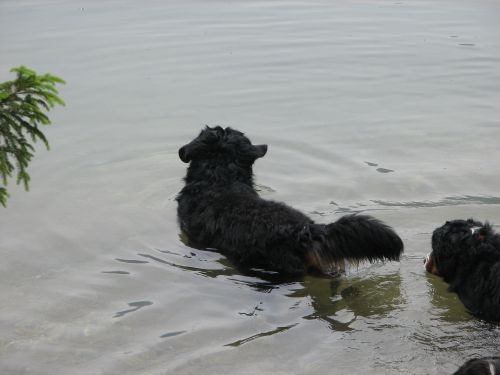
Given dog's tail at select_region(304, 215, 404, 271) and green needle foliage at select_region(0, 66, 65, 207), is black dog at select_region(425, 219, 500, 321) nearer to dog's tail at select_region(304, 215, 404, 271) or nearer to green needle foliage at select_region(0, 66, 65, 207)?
dog's tail at select_region(304, 215, 404, 271)

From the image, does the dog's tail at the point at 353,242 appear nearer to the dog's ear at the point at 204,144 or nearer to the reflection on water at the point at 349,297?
the reflection on water at the point at 349,297

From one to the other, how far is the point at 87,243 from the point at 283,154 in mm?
2896

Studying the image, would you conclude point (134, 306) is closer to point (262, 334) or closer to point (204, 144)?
point (262, 334)

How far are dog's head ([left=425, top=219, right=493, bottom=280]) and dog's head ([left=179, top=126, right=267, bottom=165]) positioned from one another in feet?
6.78

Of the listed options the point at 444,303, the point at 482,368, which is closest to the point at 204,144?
the point at 444,303

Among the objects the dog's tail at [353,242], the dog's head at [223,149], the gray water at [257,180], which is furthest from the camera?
the dog's head at [223,149]

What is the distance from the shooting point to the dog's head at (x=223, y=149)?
7.23 m

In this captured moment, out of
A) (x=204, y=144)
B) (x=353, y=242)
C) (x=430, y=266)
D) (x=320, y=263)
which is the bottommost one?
(x=430, y=266)

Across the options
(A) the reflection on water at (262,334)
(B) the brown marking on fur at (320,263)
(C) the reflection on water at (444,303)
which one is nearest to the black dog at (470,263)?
(C) the reflection on water at (444,303)

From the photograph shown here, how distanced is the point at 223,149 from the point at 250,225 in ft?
4.63

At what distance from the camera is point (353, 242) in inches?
222

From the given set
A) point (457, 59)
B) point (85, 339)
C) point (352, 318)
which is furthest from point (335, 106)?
point (85, 339)

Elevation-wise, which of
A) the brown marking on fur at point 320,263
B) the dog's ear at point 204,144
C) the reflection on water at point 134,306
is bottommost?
the reflection on water at point 134,306

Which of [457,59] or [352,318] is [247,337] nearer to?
[352,318]
